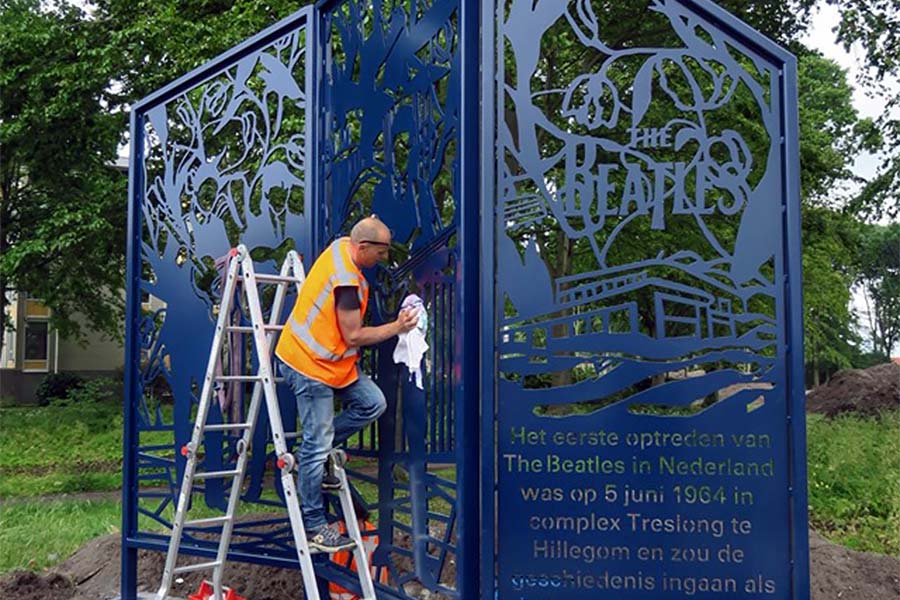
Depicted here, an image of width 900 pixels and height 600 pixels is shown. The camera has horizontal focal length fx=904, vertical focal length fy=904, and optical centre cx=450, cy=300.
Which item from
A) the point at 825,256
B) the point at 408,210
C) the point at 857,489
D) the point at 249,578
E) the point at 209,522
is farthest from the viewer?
the point at 825,256

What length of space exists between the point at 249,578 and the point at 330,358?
2.50 m

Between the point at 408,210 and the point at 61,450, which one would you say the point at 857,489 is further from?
the point at 61,450

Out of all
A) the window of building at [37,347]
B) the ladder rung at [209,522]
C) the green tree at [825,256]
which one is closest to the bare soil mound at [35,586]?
the ladder rung at [209,522]

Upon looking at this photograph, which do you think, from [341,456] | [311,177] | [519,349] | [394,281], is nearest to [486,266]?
[519,349]

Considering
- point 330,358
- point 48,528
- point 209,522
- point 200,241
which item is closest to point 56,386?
point 48,528

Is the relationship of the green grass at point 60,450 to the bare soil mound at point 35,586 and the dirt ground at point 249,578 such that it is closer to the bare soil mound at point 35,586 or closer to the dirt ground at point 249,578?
the dirt ground at point 249,578

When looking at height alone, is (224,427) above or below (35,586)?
above

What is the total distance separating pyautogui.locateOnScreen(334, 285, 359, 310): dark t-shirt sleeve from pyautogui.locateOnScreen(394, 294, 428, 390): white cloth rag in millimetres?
261

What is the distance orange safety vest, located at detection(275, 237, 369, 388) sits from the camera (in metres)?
4.58

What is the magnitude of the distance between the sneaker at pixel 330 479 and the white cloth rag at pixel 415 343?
700mm

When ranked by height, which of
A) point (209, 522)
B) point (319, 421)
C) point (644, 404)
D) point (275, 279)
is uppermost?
point (275, 279)

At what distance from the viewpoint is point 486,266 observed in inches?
162

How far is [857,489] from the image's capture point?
8.68 metres

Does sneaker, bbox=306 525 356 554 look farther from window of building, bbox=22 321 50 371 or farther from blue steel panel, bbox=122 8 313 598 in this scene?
window of building, bbox=22 321 50 371
